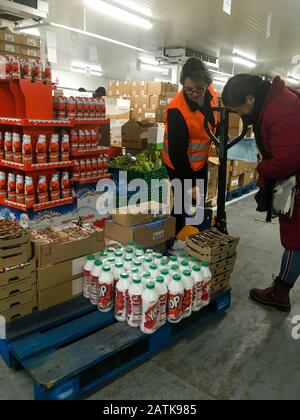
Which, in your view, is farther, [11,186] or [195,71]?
[11,186]

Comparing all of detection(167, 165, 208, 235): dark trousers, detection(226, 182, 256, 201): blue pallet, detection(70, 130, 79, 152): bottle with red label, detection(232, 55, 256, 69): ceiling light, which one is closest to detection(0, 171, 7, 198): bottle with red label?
detection(70, 130, 79, 152): bottle with red label

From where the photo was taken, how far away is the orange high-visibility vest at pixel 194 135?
3.38 metres

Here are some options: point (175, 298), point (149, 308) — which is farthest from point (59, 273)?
point (175, 298)

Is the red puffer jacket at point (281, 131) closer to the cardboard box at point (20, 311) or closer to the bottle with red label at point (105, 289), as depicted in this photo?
the bottle with red label at point (105, 289)

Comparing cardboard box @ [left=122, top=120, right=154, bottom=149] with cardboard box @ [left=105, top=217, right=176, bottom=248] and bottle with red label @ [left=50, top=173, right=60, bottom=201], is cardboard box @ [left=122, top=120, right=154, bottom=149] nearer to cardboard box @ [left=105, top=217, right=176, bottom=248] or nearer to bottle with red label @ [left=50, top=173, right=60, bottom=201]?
bottle with red label @ [left=50, top=173, right=60, bottom=201]

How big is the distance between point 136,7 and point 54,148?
4372 millimetres

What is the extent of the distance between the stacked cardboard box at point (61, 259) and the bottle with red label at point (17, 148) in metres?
1.16

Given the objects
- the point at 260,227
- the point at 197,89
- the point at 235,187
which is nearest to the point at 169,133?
the point at 197,89

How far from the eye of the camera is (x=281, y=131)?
98.5 inches

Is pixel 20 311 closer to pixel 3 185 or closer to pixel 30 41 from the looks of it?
pixel 3 185

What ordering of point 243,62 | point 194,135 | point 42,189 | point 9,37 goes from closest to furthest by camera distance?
point 194,135, point 42,189, point 9,37, point 243,62

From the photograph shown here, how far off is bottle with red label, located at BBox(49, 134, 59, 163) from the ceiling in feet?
13.0

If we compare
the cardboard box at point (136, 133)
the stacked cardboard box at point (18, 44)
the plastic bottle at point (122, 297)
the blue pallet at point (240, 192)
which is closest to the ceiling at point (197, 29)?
the cardboard box at point (136, 133)
